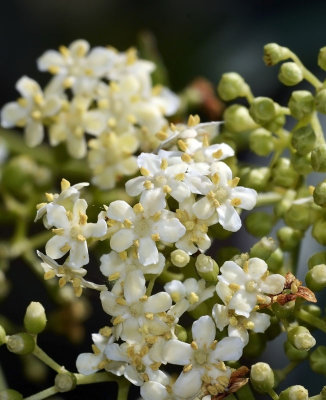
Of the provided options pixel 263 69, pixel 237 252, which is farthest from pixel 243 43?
pixel 237 252

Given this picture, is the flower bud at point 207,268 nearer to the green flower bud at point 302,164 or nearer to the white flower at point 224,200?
the white flower at point 224,200

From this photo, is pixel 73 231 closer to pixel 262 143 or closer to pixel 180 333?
pixel 180 333

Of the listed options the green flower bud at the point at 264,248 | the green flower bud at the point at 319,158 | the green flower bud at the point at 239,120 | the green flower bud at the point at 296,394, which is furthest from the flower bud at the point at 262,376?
the green flower bud at the point at 239,120

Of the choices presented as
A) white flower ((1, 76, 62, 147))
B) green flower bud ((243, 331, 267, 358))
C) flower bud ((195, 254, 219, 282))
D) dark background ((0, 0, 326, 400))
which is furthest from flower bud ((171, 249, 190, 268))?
dark background ((0, 0, 326, 400))

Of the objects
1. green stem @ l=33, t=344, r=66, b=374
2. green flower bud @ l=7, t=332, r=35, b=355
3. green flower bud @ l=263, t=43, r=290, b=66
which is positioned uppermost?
green flower bud @ l=263, t=43, r=290, b=66

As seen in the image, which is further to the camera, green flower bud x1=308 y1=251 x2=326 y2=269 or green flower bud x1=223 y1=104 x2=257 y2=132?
green flower bud x1=223 y1=104 x2=257 y2=132

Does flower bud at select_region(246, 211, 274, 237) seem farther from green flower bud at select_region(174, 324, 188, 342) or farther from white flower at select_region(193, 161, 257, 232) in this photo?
green flower bud at select_region(174, 324, 188, 342)

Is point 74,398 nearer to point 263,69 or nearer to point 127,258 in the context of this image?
point 127,258
